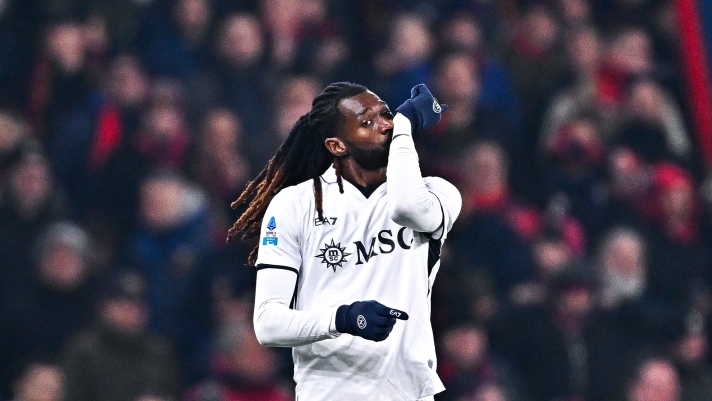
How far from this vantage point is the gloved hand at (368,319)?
2109 millimetres

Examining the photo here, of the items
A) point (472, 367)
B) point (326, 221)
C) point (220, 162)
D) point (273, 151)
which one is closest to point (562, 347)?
point (472, 367)

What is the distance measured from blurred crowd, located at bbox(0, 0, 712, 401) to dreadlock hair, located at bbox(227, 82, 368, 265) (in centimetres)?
165

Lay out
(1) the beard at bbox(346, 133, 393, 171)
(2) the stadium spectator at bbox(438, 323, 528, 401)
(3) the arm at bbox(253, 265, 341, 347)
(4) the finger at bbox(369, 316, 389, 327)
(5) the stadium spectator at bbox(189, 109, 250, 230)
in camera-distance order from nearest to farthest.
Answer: (4) the finger at bbox(369, 316, 389, 327), (3) the arm at bbox(253, 265, 341, 347), (1) the beard at bbox(346, 133, 393, 171), (2) the stadium spectator at bbox(438, 323, 528, 401), (5) the stadium spectator at bbox(189, 109, 250, 230)

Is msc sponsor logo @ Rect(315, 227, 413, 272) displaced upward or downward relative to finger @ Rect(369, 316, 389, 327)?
upward

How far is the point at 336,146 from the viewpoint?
8.22 ft

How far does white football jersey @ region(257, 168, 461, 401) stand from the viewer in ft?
7.63

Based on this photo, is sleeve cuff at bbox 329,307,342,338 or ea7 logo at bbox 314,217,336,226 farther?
ea7 logo at bbox 314,217,336,226

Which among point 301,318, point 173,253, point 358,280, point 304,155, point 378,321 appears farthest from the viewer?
point 173,253

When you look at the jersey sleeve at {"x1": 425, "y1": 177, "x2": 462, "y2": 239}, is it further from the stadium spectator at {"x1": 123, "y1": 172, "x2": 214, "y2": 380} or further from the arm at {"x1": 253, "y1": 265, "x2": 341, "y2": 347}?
the stadium spectator at {"x1": 123, "y1": 172, "x2": 214, "y2": 380}

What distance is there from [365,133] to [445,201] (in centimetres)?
28

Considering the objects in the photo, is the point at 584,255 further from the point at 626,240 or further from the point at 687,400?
the point at 687,400

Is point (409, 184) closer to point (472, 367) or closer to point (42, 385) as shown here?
point (472, 367)

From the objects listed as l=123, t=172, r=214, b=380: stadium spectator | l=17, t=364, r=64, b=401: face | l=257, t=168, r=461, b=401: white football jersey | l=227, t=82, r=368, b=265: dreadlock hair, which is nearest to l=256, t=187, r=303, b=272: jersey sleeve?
l=257, t=168, r=461, b=401: white football jersey

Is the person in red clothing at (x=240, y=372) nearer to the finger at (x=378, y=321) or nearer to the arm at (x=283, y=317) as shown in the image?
the arm at (x=283, y=317)
